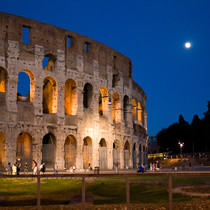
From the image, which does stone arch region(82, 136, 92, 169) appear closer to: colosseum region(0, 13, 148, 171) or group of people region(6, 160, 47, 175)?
colosseum region(0, 13, 148, 171)

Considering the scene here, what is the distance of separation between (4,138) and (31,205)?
71.6 ft

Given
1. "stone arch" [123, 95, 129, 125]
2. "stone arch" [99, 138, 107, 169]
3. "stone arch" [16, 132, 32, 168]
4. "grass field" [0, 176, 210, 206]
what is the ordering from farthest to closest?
"stone arch" [123, 95, 129, 125], "stone arch" [99, 138, 107, 169], "stone arch" [16, 132, 32, 168], "grass field" [0, 176, 210, 206]

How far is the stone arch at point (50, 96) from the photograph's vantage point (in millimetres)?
29984

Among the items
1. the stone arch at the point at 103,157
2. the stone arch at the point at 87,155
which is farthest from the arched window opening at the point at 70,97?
the stone arch at the point at 103,157

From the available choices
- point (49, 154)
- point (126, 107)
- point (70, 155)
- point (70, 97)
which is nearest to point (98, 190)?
point (49, 154)

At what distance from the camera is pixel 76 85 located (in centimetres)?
3147

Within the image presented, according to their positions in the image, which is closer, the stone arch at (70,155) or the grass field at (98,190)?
the grass field at (98,190)

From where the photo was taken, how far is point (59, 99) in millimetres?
29969

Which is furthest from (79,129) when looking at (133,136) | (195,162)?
(195,162)

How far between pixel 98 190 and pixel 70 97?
25373mm

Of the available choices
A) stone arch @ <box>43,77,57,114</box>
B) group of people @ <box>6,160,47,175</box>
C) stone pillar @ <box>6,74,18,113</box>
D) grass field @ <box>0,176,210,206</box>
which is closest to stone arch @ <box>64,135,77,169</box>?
stone arch @ <box>43,77,57,114</box>

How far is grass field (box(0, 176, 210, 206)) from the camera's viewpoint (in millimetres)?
7188

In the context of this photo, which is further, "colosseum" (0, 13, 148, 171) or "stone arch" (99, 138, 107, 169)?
"stone arch" (99, 138, 107, 169)

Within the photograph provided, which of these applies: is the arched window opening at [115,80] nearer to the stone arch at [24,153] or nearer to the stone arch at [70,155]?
the stone arch at [70,155]
